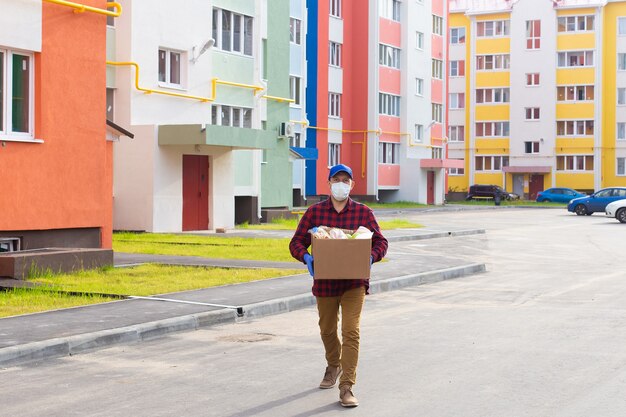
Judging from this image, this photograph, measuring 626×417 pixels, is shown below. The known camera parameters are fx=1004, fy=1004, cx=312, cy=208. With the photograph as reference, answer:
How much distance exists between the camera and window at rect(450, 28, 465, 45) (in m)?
89.7

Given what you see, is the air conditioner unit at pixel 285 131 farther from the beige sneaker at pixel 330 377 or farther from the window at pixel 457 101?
the window at pixel 457 101

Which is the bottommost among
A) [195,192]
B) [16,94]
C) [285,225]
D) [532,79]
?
[285,225]

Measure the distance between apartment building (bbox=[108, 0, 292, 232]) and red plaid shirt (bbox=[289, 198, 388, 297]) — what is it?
848 inches

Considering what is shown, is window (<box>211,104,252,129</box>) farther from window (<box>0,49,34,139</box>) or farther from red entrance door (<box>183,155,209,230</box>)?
window (<box>0,49,34,139</box>)

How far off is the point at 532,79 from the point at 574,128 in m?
5.51

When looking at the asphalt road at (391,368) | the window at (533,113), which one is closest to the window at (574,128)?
the window at (533,113)

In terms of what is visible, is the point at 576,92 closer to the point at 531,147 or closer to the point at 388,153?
the point at 531,147

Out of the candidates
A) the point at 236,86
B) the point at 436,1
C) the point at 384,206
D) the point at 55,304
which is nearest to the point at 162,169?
the point at 236,86

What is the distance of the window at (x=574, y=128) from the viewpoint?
83.1 meters

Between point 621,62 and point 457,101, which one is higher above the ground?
point 621,62

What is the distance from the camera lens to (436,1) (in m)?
69.4

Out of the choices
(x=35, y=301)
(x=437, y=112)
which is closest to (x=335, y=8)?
(x=437, y=112)

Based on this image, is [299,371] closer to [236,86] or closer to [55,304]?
[55,304]

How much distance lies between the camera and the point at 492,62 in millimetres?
87688
